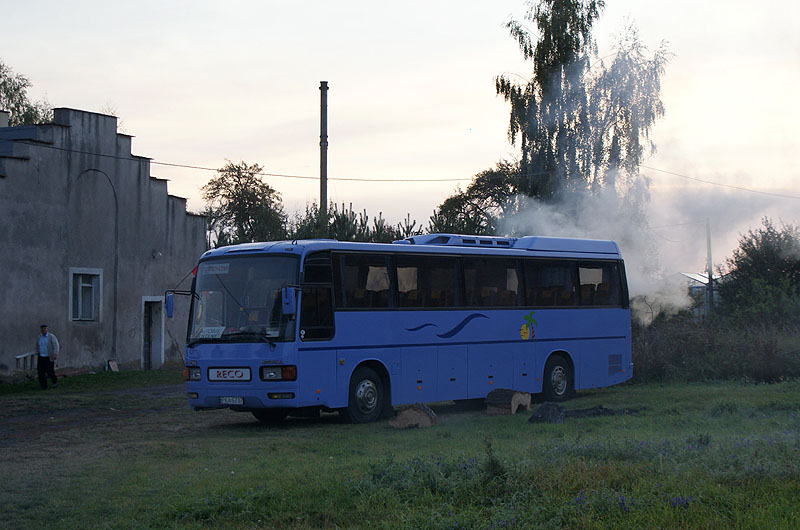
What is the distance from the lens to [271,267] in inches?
639

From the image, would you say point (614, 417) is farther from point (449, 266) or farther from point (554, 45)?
point (554, 45)

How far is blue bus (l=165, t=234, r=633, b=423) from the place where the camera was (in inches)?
629

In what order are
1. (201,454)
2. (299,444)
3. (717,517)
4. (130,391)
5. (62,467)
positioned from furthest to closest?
(130,391) < (299,444) < (201,454) < (62,467) < (717,517)

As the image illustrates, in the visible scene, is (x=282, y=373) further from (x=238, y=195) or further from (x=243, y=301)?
(x=238, y=195)

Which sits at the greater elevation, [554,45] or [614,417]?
[554,45]

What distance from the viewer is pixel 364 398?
55.8 ft

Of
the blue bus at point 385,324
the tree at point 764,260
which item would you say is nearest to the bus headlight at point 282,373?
the blue bus at point 385,324

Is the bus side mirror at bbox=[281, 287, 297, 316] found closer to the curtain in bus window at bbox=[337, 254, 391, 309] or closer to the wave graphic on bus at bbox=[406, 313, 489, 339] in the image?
the curtain in bus window at bbox=[337, 254, 391, 309]

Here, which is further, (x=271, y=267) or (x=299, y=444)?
(x=271, y=267)

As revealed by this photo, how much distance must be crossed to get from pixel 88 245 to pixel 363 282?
18346 mm

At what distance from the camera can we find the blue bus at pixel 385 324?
1597cm

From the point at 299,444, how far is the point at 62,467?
10.9 feet

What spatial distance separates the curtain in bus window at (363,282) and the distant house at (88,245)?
16237 millimetres

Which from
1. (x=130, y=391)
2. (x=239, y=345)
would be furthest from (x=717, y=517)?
(x=130, y=391)
